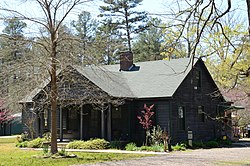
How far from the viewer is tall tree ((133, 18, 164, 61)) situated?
45812 mm

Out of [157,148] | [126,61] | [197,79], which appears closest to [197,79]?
[197,79]

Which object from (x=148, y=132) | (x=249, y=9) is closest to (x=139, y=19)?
(x=148, y=132)

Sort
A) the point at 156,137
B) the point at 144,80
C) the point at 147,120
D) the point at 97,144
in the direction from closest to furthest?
the point at 97,144 → the point at 156,137 → the point at 147,120 → the point at 144,80

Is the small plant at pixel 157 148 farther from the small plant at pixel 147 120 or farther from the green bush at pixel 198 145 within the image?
the green bush at pixel 198 145

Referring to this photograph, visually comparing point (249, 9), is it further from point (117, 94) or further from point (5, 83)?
point (117, 94)

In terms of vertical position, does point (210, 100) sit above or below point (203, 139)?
above

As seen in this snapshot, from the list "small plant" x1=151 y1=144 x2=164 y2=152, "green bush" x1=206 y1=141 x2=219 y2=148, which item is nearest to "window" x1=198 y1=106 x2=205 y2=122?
"green bush" x1=206 y1=141 x2=219 y2=148

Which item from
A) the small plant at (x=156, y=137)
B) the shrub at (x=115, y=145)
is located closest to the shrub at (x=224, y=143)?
the small plant at (x=156, y=137)

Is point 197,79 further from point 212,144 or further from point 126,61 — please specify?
point 126,61

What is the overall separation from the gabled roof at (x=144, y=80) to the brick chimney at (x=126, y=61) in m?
0.61

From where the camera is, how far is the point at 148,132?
21.8 meters

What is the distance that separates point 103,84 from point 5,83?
7483 millimetres

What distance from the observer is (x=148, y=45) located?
153 feet

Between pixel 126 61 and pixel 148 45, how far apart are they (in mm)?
18639
